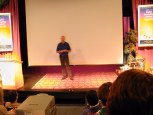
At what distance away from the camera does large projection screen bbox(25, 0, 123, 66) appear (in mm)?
7328

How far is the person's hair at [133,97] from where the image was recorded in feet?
2.44

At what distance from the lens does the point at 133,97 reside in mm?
743

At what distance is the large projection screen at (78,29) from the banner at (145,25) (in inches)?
21.0

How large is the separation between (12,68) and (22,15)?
289 cm

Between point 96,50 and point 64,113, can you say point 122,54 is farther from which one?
point 64,113

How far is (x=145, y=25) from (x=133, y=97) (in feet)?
21.9

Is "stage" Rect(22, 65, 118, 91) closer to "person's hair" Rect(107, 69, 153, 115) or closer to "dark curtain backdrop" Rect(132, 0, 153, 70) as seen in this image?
"dark curtain backdrop" Rect(132, 0, 153, 70)

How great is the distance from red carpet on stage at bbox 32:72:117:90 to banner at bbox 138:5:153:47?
1.23 meters

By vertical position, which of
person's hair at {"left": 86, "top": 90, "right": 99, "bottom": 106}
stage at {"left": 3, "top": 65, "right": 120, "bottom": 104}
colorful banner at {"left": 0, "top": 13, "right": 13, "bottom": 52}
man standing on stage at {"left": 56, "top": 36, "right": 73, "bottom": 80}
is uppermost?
colorful banner at {"left": 0, "top": 13, "right": 13, "bottom": 52}

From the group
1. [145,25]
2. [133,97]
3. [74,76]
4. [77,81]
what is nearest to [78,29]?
[74,76]

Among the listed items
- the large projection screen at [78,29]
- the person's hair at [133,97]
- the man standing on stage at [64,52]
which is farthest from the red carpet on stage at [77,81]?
the person's hair at [133,97]

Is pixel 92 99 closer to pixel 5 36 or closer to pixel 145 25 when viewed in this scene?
pixel 145 25

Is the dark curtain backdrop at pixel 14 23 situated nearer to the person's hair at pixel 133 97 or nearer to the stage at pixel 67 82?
the stage at pixel 67 82

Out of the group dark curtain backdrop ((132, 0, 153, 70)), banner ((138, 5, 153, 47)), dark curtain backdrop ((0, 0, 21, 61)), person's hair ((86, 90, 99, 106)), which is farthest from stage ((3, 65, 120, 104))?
person's hair ((86, 90, 99, 106))
